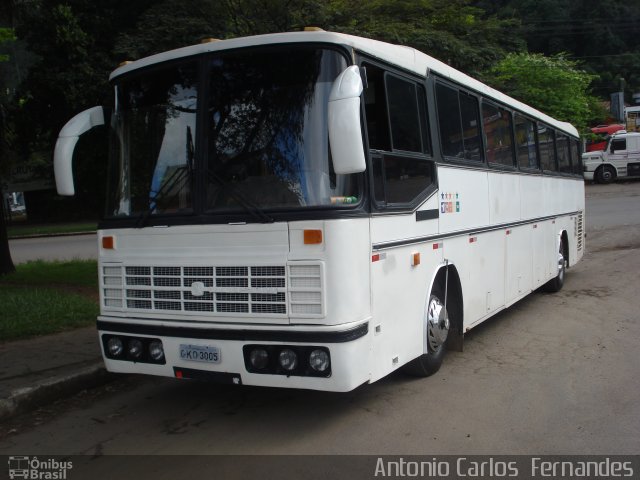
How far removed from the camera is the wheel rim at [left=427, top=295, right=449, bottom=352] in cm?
600

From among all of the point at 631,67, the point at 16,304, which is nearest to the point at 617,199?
the point at 16,304

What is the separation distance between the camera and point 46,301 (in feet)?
32.0

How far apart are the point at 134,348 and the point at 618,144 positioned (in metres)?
36.5

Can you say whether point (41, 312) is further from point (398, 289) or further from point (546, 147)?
point (546, 147)

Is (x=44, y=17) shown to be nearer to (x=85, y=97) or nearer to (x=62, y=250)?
(x=85, y=97)

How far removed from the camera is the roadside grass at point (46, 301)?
833cm

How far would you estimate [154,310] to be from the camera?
511cm

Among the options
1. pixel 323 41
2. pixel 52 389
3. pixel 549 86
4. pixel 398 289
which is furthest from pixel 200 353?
pixel 549 86

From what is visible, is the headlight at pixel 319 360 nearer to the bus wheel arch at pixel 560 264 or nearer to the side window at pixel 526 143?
the side window at pixel 526 143

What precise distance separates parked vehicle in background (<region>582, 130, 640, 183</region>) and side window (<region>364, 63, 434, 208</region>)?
3421 centimetres

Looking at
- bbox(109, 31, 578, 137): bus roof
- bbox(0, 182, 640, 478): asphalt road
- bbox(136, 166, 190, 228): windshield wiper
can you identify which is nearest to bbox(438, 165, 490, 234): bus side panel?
bbox(109, 31, 578, 137): bus roof

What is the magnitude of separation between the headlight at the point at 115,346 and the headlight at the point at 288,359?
1527 millimetres

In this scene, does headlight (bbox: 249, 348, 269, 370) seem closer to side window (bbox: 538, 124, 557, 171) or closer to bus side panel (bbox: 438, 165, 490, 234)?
bus side panel (bbox: 438, 165, 490, 234)

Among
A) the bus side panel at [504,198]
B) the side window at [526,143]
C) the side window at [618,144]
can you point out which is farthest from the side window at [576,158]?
the side window at [618,144]
